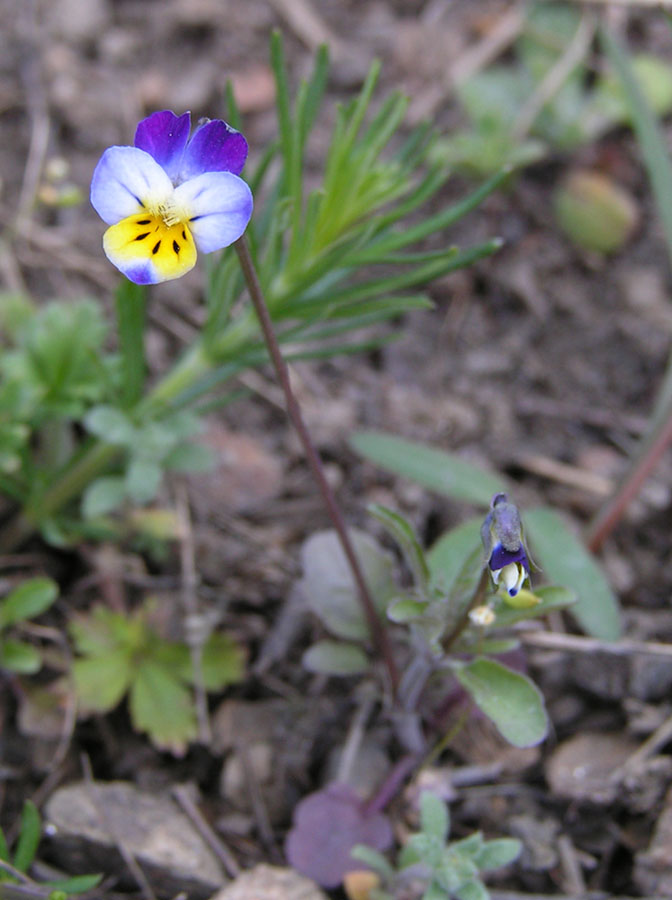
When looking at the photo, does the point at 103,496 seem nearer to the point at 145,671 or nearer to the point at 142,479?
the point at 142,479

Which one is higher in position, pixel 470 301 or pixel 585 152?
pixel 585 152

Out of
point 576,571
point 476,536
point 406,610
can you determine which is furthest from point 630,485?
point 406,610

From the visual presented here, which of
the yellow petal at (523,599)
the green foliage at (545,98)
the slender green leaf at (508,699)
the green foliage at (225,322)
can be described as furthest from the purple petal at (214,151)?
the green foliage at (545,98)

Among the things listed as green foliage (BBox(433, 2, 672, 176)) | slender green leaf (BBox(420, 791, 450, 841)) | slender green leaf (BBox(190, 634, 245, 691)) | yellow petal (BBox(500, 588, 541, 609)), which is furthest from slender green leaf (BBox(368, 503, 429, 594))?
green foliage (BBox(433, 2, 672, 176))

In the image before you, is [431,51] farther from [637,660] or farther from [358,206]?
[637,660]

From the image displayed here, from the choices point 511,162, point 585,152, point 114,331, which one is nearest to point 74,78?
point 114,331

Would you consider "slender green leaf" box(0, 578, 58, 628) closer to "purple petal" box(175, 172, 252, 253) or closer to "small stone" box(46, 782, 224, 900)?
"small stone" box(46, 782, 224, 900)
